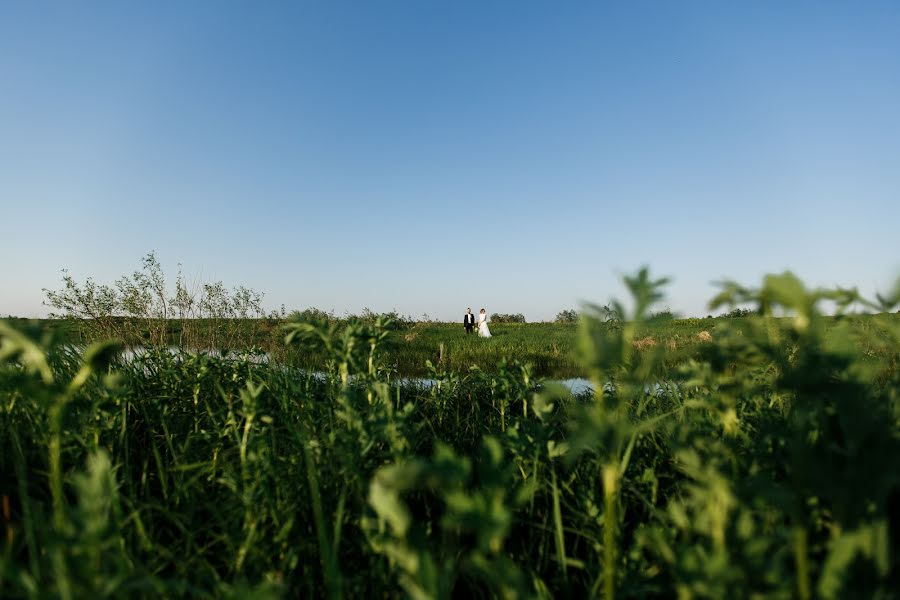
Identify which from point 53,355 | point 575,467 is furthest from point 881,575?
point 53,355

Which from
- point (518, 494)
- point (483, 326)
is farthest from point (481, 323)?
point (518, 494)

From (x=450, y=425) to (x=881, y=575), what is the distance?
131 inches

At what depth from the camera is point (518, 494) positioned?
39.6 inches

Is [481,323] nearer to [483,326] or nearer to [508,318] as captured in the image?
[483,326]

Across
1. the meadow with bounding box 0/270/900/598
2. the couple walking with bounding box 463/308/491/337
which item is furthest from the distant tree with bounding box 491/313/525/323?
A: the meadow with bounding box 0/270/900/598

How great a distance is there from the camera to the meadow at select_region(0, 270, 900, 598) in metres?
0.92

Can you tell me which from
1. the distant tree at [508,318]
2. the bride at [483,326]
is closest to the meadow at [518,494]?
the bride at [483,326]

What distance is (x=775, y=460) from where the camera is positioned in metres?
1.31

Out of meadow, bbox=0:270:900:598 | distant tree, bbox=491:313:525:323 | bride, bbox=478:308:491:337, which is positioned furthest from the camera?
distant tree, bbox=491:313:525:323

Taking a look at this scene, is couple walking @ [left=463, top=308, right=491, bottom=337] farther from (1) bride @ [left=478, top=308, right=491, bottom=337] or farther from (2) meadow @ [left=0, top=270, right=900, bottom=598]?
(2) meadow @ [left=0, top=270, right=900, bottom=598]

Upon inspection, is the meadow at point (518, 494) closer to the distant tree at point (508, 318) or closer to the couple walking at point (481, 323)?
the couple walking at point (481, 323)

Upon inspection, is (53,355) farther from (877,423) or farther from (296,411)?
(877,423)

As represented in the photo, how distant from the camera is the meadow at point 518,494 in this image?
0.92 m

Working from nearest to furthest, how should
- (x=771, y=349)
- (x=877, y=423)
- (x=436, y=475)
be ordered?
(x=436, y=475), (x=877, y=423), (x=771, y=349)
